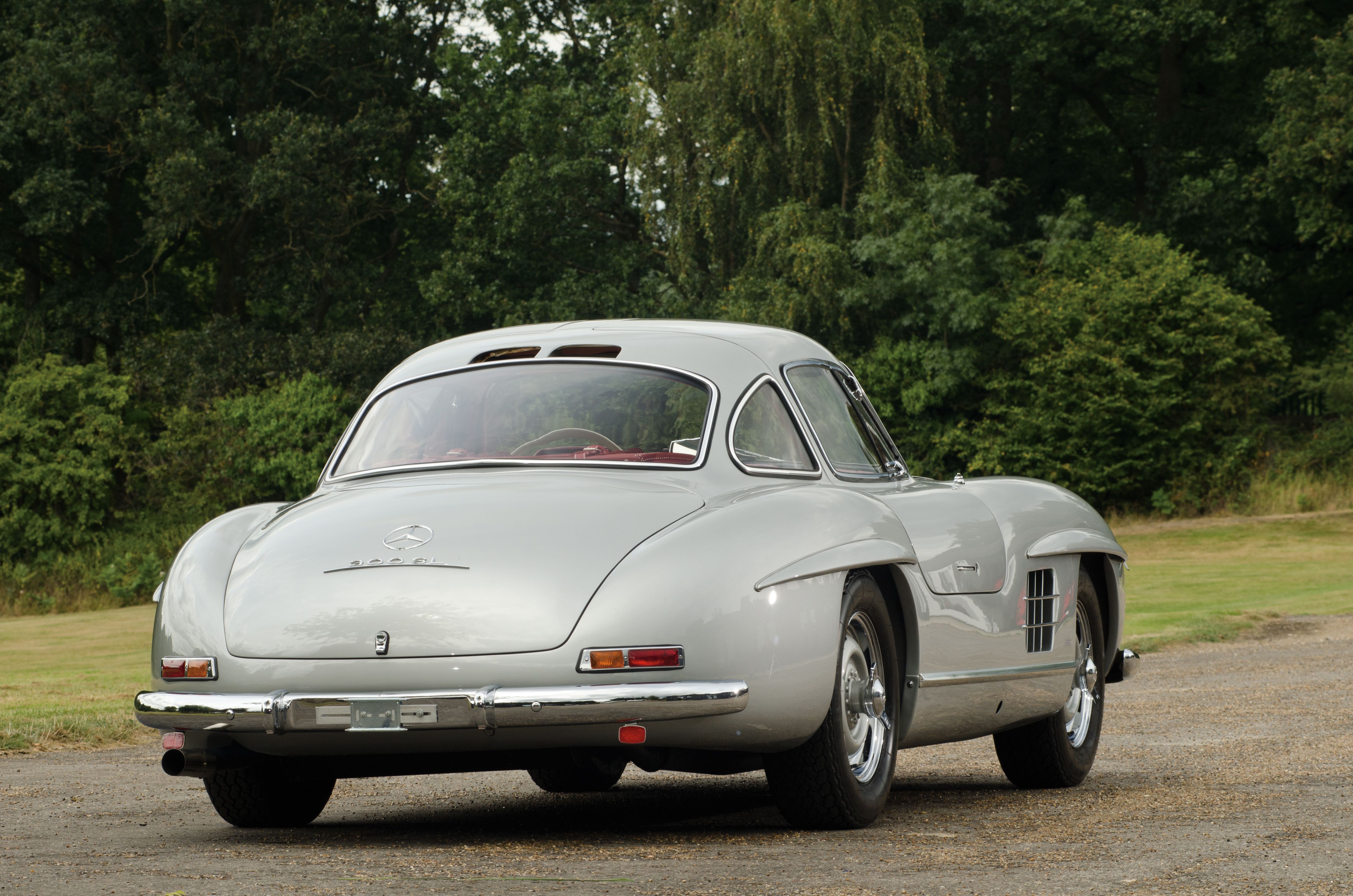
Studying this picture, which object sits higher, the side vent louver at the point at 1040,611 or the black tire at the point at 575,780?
the side vent louver at the point at 1040,611

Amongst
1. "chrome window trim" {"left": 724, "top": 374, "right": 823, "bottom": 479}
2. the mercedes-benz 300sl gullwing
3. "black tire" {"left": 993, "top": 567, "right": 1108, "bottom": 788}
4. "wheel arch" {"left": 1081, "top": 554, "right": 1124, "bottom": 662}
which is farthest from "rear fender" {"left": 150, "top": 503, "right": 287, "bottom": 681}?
"wheel arch" {"left": 1081, "top": 554, "right": 1124, "bottom": 662}

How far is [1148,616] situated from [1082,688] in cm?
1292

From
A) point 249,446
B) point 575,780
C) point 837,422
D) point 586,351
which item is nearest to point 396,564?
point 586,351

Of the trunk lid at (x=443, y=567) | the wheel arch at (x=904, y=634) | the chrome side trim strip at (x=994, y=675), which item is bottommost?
the chrome side trim strip at (x=994, y=675)

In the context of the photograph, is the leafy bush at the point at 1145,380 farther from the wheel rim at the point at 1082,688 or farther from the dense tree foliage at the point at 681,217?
the wheel rim at the point at 1082,688

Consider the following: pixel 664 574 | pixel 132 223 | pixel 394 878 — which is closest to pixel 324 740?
pixel 394 878

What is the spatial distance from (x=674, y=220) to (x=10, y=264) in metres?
19.2

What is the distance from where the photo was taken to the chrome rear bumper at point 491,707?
4.98 meters

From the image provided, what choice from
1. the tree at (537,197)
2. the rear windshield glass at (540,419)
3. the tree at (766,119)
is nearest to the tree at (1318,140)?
the tree at (766,119)

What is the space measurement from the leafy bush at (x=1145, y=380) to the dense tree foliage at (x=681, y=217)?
0.32 feet

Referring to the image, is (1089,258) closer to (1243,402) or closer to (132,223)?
(1243,402)

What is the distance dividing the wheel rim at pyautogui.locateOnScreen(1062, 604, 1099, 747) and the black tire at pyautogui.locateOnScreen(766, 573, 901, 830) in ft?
6.21

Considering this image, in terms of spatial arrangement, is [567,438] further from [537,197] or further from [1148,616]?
[537,197]

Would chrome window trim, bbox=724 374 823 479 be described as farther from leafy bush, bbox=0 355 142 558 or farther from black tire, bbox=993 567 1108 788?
leafy bush, bbox=0 355 142 558
